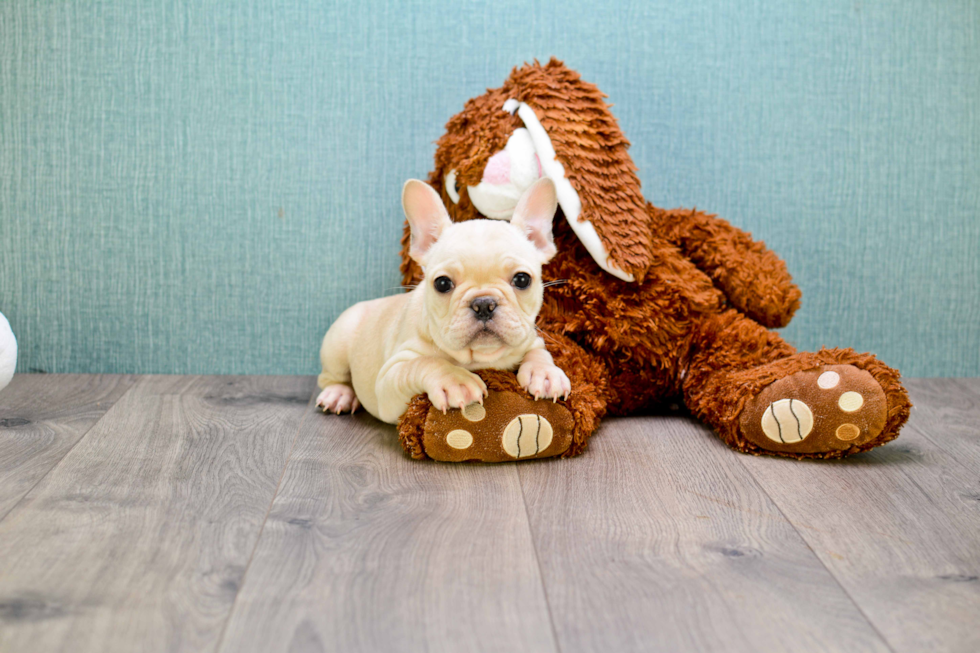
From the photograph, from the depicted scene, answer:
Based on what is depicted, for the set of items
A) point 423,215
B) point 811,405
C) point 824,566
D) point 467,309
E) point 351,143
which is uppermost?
point 351,143

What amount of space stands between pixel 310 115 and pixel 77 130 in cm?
56

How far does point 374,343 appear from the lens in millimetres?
1730

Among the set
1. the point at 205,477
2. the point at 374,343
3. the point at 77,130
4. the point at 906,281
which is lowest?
the point at 205,477

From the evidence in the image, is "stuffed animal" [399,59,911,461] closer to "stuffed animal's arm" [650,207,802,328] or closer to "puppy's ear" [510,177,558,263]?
"stuffed animal's arm" [650,207,802,328]

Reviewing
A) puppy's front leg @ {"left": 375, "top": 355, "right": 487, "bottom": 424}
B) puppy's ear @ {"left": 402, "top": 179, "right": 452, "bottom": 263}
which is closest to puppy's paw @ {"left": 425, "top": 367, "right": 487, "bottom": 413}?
puppy's front leg @ {"left": 375, "top": 355, "right": 487, "bottom": 424}

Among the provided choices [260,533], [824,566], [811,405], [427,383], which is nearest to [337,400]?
[427,383]

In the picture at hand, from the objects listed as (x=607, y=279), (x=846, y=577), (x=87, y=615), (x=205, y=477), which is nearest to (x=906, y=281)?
(x=607, y=279)

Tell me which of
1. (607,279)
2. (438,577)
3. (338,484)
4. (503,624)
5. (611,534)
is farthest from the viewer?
(607,279)

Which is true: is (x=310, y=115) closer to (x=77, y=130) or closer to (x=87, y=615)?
(x=77, y=130)

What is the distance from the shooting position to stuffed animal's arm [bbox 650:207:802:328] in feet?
5.85

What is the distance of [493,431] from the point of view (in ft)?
4.75

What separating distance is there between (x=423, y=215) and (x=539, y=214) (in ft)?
0.70

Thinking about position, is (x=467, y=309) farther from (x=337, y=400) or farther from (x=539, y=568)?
(x=337, y=400)

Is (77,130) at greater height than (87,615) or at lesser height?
greater
